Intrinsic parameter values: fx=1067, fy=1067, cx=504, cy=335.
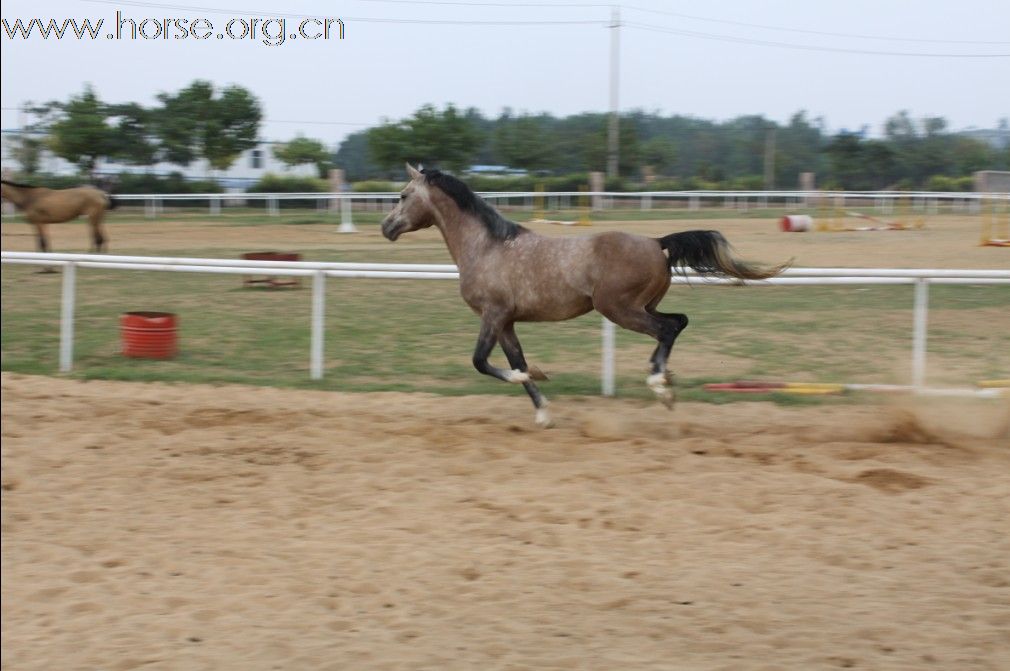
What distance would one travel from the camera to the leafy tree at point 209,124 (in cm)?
2520

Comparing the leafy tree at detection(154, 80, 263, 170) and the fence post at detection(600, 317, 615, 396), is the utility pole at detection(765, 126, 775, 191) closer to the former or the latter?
the leafy tree at detection(154, 80, 263, 170)

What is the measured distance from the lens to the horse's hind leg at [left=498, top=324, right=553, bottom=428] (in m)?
7.21

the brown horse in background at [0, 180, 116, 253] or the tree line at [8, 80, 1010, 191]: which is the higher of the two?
the tree line at [8, 80, 1010, 191]

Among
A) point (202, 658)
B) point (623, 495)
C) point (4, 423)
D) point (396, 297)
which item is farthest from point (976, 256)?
point (202, 658)

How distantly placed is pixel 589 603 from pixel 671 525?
109cm

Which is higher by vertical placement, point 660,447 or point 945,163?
point 945,163

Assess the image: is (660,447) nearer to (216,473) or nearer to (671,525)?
(671,525)

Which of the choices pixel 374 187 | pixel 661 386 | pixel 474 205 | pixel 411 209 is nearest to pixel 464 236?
pixel 474 205

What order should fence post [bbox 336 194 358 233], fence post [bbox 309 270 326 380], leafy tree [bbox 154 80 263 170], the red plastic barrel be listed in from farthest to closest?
leafy tree [bbox 154 80 263 170], fence post [bbox 336 194 358 233], the red plastic barrel, fence post [bbox 309 270 326 380]

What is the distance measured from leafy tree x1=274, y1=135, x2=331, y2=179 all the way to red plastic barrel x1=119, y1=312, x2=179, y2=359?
27.6m

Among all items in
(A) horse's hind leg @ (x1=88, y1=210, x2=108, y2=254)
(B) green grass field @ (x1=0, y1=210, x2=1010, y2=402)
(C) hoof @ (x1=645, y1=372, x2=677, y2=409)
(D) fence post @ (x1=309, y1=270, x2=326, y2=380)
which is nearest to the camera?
(C) hoof @ (x1=645, y1=372, x2=677, y2=409)

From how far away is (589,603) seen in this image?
417cm

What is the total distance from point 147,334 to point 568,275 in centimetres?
418

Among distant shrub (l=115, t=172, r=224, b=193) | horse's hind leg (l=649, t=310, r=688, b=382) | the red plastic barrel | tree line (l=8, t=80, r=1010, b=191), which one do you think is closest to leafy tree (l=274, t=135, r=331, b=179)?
tree line (l=8, t=80, r=1010, b=191)
